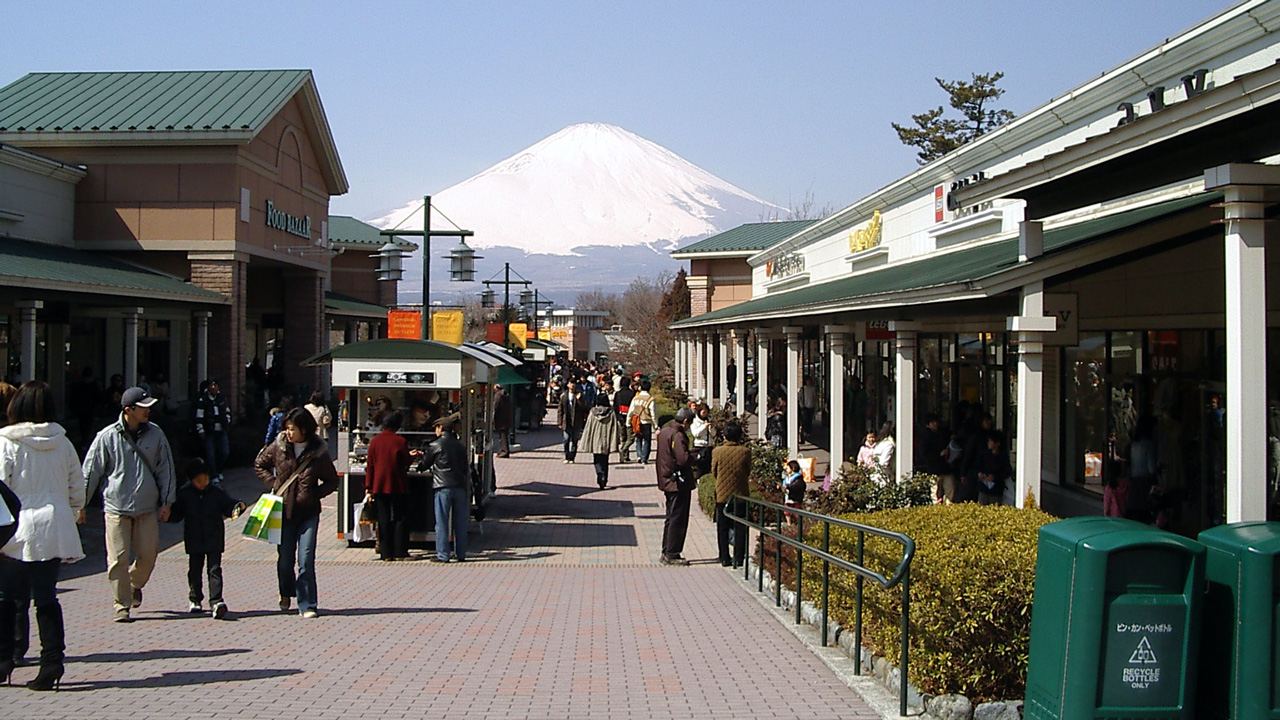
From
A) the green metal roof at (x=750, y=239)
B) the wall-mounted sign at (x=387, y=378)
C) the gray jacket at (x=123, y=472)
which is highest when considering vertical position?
the green metal roof at (x=750, y=239)

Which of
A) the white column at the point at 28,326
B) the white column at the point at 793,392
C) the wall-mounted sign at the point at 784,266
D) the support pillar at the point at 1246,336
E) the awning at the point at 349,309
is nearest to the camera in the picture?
the support pillar at the point at 1246,336

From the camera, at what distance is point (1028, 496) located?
905cm

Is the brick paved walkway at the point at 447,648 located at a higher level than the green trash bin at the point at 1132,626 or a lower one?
lower

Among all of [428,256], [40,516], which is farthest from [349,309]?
[40,516]

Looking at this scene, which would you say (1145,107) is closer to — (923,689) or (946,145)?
(923,689)

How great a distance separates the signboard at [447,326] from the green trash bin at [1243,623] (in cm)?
1530

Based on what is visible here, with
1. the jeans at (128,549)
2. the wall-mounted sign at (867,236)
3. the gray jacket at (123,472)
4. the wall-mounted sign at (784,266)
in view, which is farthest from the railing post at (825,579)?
the wall-mounted sign at (784,266)

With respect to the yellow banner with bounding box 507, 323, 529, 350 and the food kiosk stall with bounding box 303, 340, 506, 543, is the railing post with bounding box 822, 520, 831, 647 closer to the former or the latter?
the food kiosk stall with bounding box 303, 340, 506, 543

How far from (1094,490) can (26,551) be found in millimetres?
12334

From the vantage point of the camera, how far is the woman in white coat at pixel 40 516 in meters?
6.41

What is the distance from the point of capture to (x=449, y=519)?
502 inches

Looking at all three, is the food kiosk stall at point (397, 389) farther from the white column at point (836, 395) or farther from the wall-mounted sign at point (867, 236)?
the wall-mounted sign at point (867, 236)

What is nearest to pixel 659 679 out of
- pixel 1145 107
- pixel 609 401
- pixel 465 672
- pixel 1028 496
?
pixel 465 672

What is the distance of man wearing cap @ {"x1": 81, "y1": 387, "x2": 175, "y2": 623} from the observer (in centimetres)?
825
